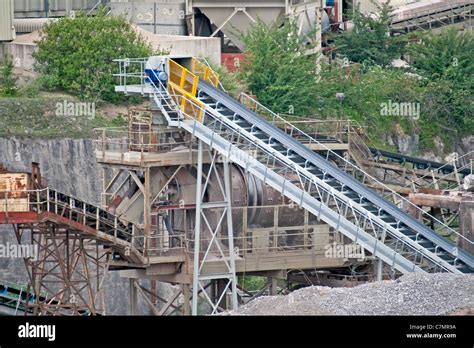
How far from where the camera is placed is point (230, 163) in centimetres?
5347

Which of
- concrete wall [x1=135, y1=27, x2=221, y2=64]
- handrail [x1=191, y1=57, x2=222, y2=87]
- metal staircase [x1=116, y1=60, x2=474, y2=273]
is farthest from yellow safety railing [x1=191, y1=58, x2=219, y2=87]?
concrete wall [x1=135, y1=27, x2=221, y2=64]

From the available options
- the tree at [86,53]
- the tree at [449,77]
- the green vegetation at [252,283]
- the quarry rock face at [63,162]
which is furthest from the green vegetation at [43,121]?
the tree at [449,77]

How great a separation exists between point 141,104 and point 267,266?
1176 cm

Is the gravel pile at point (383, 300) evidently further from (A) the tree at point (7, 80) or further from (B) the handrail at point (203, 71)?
(A) the tree at point (7, 80)

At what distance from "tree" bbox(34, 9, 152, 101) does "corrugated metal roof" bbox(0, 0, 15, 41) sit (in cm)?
226

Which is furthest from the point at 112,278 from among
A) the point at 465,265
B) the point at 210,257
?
the point at 465,265

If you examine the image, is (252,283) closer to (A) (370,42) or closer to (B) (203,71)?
(B) (203,71)

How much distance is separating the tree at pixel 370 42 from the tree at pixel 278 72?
605 cm

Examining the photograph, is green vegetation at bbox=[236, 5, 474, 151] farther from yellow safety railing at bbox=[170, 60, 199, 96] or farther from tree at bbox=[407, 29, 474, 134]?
yellow safety railing at bbox=[170, 60, 199, 96]

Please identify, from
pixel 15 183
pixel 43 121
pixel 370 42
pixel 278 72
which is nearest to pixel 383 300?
pixel 15 183

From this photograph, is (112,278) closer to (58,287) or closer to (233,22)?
(58,287)

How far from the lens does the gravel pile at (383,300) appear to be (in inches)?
1756

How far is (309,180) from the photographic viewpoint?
52.8m

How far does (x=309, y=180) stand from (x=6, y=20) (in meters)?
17.0
